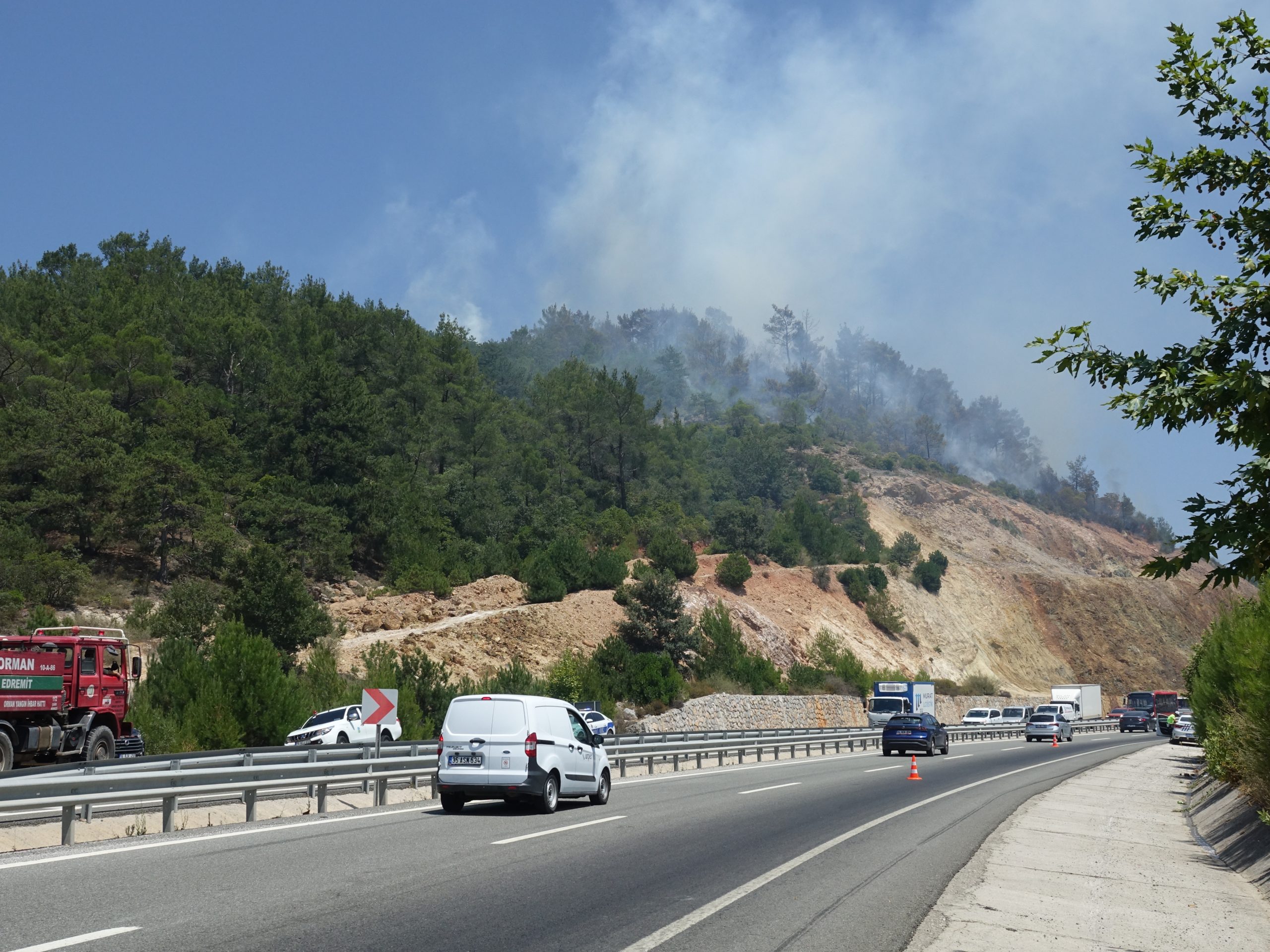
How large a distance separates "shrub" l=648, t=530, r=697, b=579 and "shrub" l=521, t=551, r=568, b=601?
1193cm

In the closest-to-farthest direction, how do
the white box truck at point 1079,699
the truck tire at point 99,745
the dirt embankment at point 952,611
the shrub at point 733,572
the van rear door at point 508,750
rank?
the van rear door at point 508,750 < the truck tire at point 99,745 < the dirt embankment at point 952,611 < the white box truck at point 1079,699 < the shrub at point 733,572

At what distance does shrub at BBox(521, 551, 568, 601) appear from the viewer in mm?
68875

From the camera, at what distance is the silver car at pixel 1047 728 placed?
56219 millimetres

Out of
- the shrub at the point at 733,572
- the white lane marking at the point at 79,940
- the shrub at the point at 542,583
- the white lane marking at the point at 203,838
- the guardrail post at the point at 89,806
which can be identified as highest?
the shrub at the point at 733,572

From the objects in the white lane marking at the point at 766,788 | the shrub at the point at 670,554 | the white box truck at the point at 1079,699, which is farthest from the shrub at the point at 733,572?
the white lane marking at the point at 766,788

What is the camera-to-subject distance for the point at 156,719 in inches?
1075

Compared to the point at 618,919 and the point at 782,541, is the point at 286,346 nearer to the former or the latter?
the point at 782,541

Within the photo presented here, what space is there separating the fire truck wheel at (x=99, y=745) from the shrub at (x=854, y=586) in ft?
270

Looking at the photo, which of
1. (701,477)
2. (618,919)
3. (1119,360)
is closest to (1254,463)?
(1119,360)

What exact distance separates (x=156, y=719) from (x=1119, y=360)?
25004 millimetres

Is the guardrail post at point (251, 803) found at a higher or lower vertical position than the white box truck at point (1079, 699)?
higher

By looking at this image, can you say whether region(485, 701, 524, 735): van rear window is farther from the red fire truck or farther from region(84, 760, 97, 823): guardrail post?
the red fire truck

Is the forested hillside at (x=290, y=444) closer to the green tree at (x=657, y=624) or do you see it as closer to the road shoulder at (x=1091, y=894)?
the green tree at (x=657, y=624)

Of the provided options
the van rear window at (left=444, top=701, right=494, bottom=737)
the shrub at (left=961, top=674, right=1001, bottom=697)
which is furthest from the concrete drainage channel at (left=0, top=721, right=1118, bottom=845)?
the shrub at (left=961, top=674, right=1001, bottom=697)
